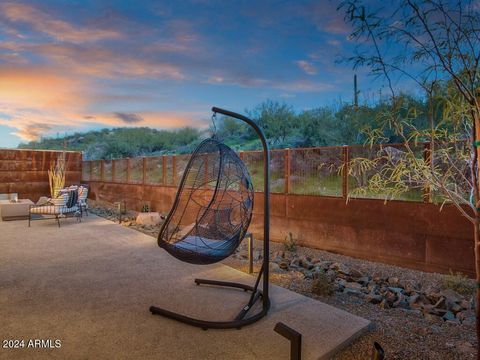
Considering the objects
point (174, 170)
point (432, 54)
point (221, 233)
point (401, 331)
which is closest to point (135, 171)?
point (174, 170)

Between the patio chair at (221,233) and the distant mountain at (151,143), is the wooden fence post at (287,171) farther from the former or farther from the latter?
the distant mountain at (151,143)

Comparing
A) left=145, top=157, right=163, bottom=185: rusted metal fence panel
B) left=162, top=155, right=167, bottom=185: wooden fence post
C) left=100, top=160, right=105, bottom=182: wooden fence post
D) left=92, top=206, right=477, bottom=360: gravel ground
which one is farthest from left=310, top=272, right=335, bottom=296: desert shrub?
left=100, top=160, right=105, bottom=182: wooden fence post

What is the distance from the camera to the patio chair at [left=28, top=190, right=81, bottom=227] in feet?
22.0

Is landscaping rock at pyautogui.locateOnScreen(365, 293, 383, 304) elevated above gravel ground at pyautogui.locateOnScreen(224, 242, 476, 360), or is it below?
below

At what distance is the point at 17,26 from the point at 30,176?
678cm

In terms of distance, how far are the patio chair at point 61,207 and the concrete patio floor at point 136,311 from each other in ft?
8.26

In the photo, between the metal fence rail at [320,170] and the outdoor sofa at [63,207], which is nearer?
the metal fence rail at [320,170]

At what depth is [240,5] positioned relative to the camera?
659 cm

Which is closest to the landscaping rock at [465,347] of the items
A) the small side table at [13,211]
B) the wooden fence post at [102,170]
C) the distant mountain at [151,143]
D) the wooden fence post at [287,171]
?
the wooden fence post at [287,171]

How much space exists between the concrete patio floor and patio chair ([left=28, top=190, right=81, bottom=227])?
252 cm

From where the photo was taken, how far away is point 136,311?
100 inches

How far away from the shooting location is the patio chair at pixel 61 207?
671 cm

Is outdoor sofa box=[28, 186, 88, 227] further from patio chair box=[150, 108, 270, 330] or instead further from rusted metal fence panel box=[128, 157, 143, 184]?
patio chair box=[150, 108, 270, 330]

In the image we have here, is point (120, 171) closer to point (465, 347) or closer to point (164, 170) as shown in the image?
point (164, 170)
